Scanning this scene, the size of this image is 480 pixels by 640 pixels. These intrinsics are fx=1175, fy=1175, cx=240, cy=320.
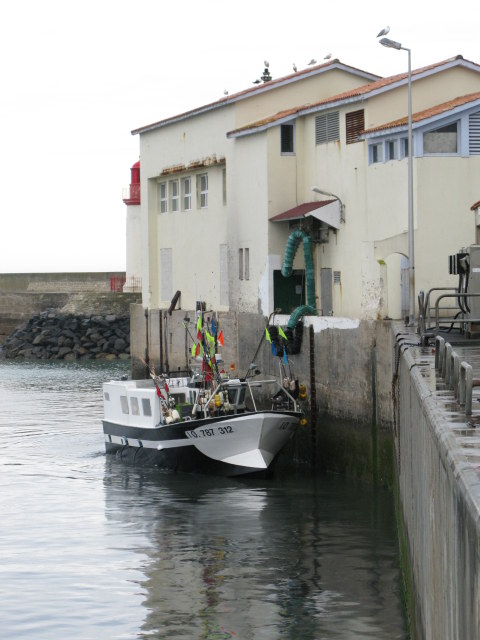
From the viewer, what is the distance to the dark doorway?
33.0 m

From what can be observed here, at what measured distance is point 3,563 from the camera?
59.7ft

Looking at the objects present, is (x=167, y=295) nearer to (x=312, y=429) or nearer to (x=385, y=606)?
(x=312, y=429)

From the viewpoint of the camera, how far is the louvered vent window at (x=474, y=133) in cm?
2736

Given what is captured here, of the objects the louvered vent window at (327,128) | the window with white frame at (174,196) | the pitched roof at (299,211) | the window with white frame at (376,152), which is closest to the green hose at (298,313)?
the pitched roof at (299,211)

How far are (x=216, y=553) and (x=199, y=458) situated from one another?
6961 millimetres

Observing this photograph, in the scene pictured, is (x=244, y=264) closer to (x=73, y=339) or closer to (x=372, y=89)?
(x=372, y=89)

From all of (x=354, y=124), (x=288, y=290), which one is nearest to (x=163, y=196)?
(x=288, y=290)

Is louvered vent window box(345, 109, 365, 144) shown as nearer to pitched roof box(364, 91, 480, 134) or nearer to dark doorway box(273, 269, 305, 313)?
pitched roof box(364, 91, 480, 134)

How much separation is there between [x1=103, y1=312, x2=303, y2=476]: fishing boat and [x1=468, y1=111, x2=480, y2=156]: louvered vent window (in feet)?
22.2

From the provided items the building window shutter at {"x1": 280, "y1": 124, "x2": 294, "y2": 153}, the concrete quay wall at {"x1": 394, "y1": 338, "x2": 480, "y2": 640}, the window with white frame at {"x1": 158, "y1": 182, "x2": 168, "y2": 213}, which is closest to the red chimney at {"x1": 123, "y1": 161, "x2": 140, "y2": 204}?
the window with white frame at {"x1": 158, "y1": 182, "x2": 168, "y2": 213}

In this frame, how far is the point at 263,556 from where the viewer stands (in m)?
18.6

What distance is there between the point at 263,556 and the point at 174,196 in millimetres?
24809

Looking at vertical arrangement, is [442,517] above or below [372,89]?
below

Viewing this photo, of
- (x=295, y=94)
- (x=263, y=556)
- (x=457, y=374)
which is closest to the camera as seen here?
(x=457, y=374)
